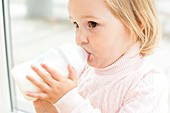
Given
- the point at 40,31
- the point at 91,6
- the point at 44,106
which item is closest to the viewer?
the point at 91,6

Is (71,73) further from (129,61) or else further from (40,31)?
(40,31)

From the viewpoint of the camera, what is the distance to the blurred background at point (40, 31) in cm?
132

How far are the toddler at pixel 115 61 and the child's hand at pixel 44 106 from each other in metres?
0.10

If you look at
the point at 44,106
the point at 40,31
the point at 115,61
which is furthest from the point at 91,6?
the point at 40,31

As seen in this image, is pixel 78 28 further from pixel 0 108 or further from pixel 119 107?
pixel 0 108

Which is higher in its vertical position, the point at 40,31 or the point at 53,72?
the point at 40,31

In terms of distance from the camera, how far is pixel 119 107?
2.44 ft

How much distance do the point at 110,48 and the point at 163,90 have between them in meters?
0.17

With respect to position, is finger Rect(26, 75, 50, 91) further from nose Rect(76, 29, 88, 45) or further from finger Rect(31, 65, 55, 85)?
nose Rect(76, 29, 88, 45)

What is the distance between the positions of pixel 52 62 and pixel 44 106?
6.2 inches

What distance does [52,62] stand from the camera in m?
0.74

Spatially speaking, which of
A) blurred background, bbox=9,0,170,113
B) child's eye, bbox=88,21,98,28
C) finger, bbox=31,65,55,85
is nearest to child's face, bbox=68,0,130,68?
child's eye, bbox=88,21,98,28

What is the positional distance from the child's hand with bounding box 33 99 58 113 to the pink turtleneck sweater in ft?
0.33

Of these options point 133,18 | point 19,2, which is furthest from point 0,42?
point 19,2
